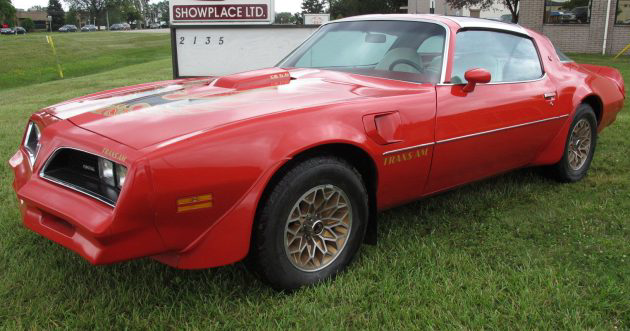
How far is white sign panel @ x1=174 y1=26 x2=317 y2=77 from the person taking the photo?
702 centimetres

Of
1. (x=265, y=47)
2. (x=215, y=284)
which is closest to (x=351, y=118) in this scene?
(x=215, y=284)

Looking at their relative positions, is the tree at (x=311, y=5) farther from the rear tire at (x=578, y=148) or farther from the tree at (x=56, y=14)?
the rear tire at (x=578, y=148)

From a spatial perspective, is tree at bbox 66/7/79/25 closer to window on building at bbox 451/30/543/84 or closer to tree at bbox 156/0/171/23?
tree at bbox 156/0/171/23

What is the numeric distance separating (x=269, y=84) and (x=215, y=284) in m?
1.20

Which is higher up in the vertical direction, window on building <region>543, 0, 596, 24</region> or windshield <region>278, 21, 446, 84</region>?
window on building <region>543, 0, 596, 24</region>

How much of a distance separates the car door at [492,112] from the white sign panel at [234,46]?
362 cm

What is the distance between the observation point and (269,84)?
313 cm

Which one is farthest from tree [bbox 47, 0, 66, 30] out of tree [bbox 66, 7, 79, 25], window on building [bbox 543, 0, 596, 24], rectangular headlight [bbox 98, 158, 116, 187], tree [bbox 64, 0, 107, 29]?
rectangular headlight [bbox 98, 158, 116, 187]

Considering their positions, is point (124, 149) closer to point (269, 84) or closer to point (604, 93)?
point (269, 84)

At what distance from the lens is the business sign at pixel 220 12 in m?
7.25

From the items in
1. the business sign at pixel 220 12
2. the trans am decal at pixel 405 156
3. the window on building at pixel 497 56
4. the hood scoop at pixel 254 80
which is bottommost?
the trans am decal at pixel 405 156

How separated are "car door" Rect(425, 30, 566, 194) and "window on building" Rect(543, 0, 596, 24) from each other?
731 inches

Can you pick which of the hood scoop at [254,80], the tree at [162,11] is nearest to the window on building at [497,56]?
the hood scoop at [254,80]

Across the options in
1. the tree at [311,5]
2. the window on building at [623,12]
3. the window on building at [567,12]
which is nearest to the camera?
the window on building at [623,12]
